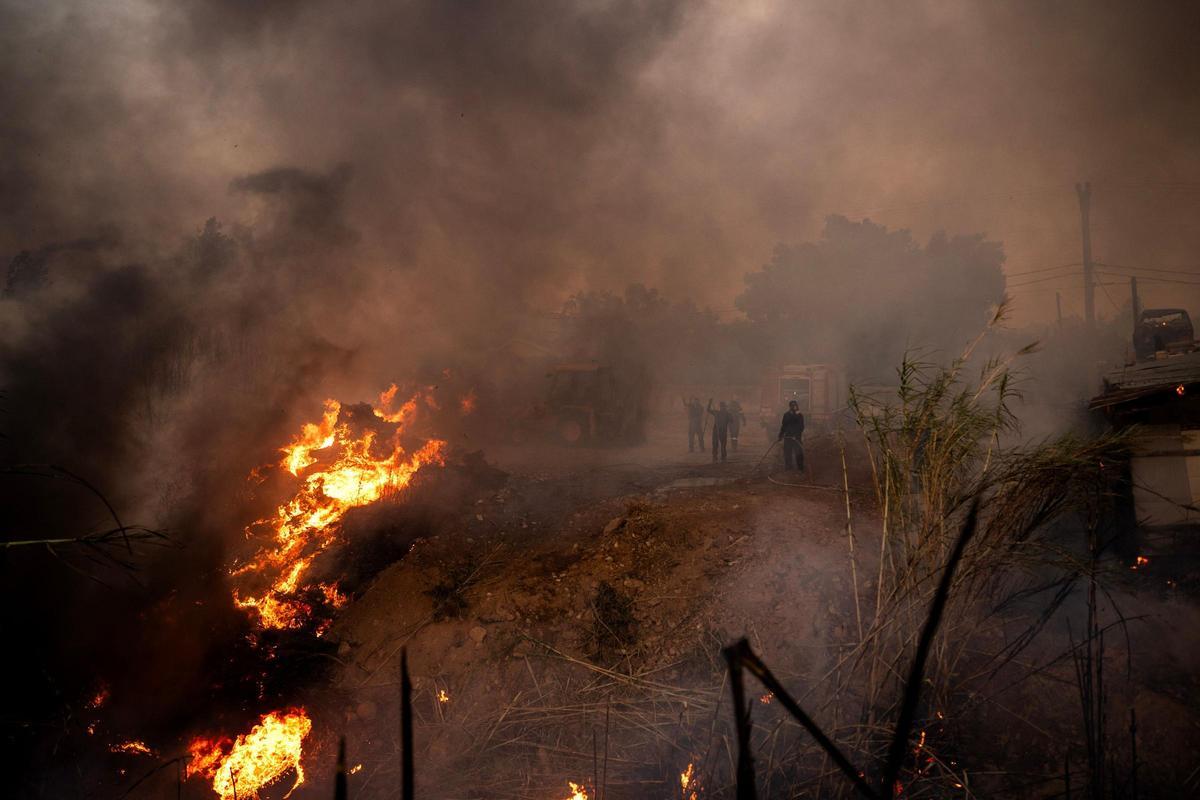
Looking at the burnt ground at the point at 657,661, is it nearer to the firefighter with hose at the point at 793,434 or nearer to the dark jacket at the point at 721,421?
the firefighter with hose at the point at 793,434

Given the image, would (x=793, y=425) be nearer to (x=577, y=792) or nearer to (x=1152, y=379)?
(x=1152, y=379)

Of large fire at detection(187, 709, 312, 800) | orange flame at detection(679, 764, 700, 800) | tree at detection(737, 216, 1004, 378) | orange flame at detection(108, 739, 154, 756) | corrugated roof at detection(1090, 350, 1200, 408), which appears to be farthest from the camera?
tree at detection(737, 216, 1004, 378)

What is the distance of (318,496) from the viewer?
8961 millimetres

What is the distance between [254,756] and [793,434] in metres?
Result: 10.1

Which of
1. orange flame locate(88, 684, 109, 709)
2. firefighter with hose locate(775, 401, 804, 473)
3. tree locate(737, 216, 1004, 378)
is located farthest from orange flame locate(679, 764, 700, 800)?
tree locate(737, 216, 1004, 378)

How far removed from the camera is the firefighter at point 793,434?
38.1ft

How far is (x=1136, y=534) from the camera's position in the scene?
6.84 meters

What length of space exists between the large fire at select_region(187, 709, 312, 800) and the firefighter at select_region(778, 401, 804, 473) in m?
9.33

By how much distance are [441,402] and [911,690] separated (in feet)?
60.4

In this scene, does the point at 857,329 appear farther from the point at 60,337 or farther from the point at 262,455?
the point at 60,337

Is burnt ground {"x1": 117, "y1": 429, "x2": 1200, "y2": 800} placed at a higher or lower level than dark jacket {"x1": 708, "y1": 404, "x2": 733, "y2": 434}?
lower

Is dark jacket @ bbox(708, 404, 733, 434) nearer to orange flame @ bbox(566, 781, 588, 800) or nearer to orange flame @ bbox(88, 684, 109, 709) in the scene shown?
orange flame @ bbox(566, 781, 588, 800)

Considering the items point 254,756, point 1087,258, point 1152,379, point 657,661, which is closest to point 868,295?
point 1087,258

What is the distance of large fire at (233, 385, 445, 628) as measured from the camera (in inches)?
289
